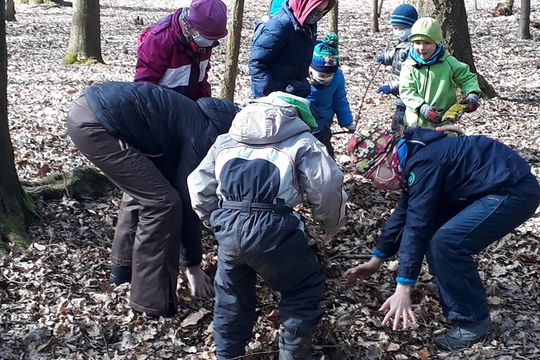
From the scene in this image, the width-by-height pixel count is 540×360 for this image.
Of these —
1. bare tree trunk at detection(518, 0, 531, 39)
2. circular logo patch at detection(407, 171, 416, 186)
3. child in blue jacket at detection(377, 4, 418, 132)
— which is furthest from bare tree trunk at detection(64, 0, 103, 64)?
bare tree trunk at detection(518, 0, 531, 39)

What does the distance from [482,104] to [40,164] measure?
6846 mm

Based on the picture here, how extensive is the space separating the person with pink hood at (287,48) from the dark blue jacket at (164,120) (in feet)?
5.81

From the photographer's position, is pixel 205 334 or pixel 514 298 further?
pixel 514 298

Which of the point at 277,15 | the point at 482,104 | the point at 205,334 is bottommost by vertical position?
the point at 205,334

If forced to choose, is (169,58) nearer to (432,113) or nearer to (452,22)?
(432,113)

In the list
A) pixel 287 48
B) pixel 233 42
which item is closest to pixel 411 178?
pixel 287 48

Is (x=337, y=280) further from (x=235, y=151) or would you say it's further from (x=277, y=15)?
(x=277, y=15)

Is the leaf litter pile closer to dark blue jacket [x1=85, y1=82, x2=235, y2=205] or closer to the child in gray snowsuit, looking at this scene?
the child in gray snowsuit

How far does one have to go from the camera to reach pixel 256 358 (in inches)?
155

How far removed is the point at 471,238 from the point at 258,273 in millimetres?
1386

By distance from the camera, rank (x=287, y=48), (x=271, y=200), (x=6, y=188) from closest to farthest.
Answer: (x=271, y=200)
(x=6, y=188)
(x=287, y=48)

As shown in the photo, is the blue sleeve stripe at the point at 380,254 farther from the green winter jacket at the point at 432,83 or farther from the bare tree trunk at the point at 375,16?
the bare tree trunk at the point at 375,16

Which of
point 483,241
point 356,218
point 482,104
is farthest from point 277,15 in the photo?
point 482,104

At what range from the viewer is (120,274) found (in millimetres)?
4559
